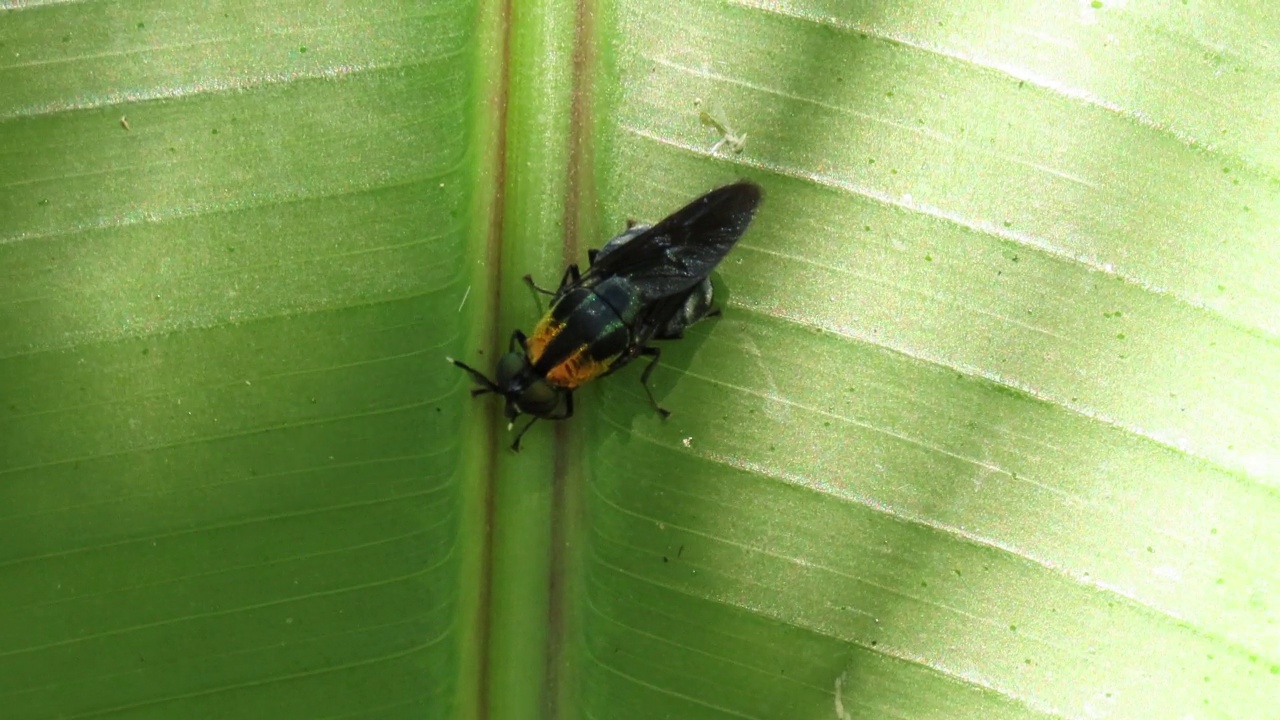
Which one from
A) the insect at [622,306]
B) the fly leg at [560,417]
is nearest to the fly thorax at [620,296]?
the insect at [622,306]

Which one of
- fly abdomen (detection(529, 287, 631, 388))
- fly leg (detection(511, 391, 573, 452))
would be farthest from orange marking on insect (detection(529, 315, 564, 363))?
fly leg (detection(511, 391, 573, 452))

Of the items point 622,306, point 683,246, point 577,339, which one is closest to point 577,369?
point 577,339

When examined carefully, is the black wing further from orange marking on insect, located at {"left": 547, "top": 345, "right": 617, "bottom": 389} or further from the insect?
orange marking on insect, located at {"left": 547, "top": 345, "right": 617, "bottom": 389}

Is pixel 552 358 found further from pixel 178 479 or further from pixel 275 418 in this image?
pixel 178 479

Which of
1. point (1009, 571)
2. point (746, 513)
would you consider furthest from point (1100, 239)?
point (746, 513)

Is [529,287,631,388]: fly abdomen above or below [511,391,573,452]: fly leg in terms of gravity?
above

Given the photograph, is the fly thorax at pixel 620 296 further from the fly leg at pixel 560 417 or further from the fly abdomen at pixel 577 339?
the fly leg at pixel 560 417
